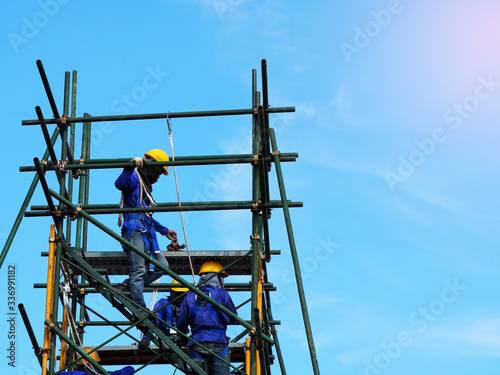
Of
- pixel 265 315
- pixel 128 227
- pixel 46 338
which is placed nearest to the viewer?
pixel 46 338

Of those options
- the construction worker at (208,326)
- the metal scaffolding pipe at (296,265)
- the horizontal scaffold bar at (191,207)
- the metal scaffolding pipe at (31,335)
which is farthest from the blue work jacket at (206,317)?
the metal scaffolding pipe at (31,335)

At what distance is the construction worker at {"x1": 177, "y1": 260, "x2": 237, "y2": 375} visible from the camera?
1315 centimetres

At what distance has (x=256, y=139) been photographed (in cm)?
1510

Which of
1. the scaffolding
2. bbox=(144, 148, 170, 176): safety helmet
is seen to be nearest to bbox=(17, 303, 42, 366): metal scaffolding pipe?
the scaffolding

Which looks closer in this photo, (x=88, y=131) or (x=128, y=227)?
(x=128, y=227)

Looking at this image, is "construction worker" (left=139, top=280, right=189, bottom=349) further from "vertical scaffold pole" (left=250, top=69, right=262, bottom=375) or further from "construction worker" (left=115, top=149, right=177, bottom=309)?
"vertical scaffold pole" (left=250, top=69, right=262, bottom=375)

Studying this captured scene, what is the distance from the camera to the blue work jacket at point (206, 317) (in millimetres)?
13188

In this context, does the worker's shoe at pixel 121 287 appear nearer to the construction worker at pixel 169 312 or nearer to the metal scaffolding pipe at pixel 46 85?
the construction worker at pixel 169 312

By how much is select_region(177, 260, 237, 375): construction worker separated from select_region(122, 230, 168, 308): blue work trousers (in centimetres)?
75

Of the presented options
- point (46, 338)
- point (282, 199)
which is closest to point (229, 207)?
point (282, 199)

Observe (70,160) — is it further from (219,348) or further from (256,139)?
(219,348)

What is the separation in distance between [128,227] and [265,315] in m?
2.50

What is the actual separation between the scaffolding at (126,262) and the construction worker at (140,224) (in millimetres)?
222

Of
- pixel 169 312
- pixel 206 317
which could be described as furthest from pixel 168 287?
pixel 206 317
